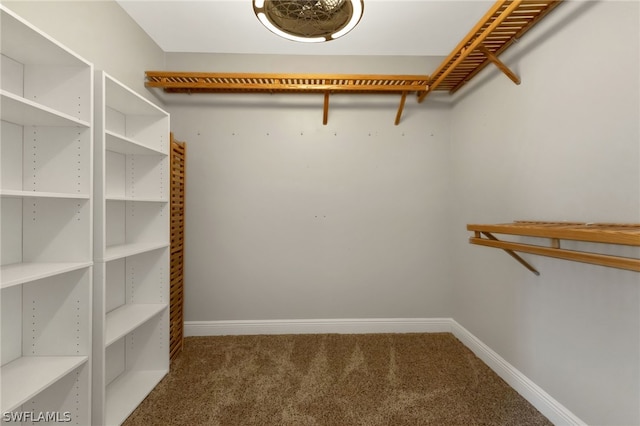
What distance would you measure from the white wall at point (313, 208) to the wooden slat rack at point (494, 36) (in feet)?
1.83

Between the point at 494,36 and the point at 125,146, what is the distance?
243cm

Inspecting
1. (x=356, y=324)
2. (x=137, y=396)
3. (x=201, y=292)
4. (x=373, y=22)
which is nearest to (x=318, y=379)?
(x=356, y=324)

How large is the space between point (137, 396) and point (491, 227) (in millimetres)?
2335

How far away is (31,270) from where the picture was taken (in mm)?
1106

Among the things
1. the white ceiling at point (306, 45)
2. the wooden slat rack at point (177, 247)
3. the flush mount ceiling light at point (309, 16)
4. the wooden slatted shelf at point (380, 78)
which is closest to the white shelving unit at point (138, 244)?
the wooden slat rack at point (177, 247)

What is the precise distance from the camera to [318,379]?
185 cm

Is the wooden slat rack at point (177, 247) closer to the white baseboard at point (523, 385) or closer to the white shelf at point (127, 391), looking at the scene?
the white shelf at point (127, 391)

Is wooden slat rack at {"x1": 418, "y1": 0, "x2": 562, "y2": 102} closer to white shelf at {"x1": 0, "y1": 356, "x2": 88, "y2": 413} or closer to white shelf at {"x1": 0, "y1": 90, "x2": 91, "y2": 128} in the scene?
white shelf at {"x1": 0, "y1": 90, "x2": 91, "y2": 128}

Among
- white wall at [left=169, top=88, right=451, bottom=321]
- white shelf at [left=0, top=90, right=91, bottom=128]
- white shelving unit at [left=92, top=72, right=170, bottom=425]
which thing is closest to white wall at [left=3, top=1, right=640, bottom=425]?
white wall at [left=169, top=88, right=451, bottom=321]

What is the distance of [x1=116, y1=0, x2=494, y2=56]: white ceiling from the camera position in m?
1.88

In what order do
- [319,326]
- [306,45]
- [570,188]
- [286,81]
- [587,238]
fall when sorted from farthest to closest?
[319,326]
[306,45]
[286,81]
[570,188]
[587,238]

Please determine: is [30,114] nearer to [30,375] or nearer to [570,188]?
[30,375]

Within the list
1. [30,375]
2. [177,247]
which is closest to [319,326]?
[177,247]

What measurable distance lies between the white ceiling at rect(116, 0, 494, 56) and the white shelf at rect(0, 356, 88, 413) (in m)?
2.26
